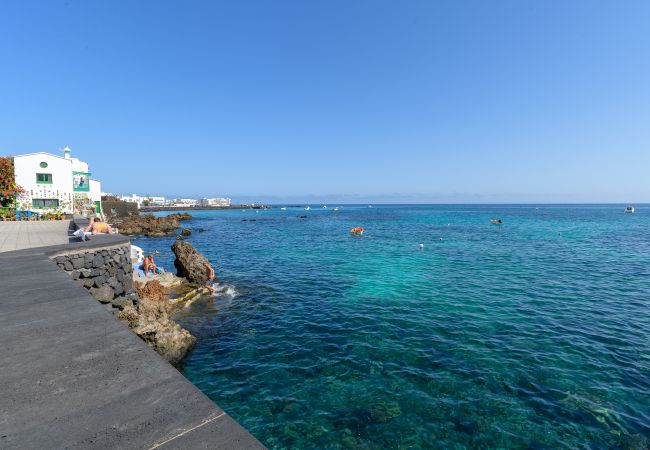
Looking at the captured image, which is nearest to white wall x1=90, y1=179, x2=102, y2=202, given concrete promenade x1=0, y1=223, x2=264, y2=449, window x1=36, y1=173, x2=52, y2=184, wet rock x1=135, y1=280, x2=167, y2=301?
window x1=36, y1=173, x2=52, y2=184

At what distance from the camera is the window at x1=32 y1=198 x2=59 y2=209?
120 feet

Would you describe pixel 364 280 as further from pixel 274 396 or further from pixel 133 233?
pixel 133 233

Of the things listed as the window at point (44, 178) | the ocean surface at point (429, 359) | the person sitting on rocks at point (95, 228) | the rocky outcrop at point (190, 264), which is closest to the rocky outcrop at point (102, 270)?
the ocean surface at point (429, 359)

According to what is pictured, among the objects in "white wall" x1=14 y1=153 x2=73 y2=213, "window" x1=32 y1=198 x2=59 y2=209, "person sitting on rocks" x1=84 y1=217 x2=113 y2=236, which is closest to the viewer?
"person sitting on rocks" x1=84 y1=217 x2=113 y2=236

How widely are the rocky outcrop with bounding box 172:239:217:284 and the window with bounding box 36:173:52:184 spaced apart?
2805 cm

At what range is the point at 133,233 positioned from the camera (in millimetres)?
48594

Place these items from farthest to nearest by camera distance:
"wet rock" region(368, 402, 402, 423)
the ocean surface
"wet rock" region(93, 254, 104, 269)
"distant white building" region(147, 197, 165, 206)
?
"distant white building" region(147, 197, 165, 206) → "wet rock" region(93, 254, 104, 269) → "wet rock" region(368, 402, 402, 423) → the ocean surface

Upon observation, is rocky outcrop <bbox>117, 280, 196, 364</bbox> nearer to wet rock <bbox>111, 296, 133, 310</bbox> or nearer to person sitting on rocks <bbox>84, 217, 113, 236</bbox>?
wet rock <bbox>111, 296, 133, 310</bbox>

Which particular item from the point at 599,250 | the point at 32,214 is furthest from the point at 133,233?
the point at 599,250

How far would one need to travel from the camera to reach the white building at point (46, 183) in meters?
35.5

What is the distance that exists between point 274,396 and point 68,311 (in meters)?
5.35

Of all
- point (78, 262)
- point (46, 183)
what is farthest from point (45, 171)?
point (78, 262)

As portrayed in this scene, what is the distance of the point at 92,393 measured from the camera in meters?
3.61

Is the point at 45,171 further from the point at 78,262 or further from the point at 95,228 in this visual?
the point at 78,262
